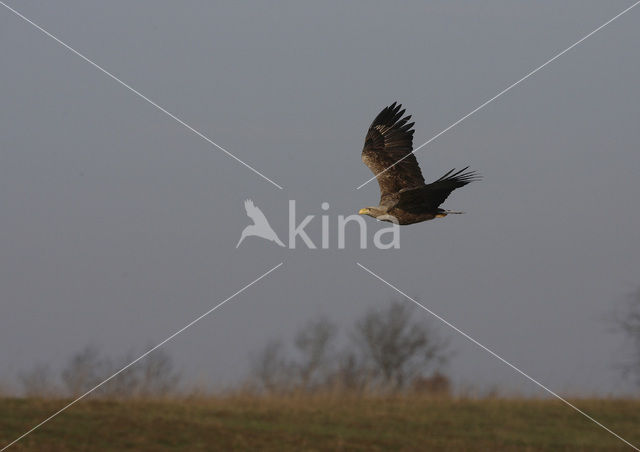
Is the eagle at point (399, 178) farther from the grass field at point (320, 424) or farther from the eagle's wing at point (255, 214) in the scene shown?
the grass field at point (320, 424)

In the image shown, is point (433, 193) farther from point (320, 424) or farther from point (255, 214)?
point (320, 424)

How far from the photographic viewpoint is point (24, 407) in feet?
59.9

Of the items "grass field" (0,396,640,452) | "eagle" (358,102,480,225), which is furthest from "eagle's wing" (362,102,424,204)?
"grass field" (0,396,640,452)

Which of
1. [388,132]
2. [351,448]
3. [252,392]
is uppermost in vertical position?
[388,132]

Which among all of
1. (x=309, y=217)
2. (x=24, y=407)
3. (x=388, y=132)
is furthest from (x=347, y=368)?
(x=309, y=217)

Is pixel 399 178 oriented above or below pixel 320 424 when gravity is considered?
above

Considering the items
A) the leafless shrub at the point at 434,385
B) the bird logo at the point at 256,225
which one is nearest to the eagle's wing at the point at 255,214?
the bird logo at the point at 256,225

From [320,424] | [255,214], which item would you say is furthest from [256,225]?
[320,424]

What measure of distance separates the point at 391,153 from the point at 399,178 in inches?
27.5

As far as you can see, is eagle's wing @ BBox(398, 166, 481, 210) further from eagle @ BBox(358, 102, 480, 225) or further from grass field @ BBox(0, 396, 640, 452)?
grass field @ BBox(0, 396, 640, 452)

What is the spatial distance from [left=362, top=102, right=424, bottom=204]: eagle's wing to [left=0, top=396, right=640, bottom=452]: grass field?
243 inches

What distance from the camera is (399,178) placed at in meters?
12.7

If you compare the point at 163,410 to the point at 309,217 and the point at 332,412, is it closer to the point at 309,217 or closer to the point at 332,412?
the point at 332,412

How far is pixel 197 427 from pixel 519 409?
6.80 meters
